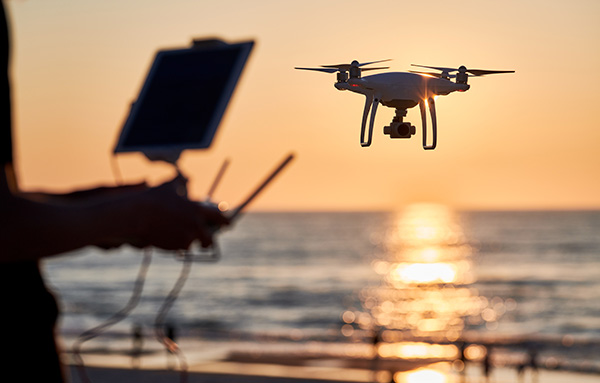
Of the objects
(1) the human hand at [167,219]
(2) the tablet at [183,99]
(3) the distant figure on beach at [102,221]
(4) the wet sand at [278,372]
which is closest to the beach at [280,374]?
(4) the wet sand at [278,372]

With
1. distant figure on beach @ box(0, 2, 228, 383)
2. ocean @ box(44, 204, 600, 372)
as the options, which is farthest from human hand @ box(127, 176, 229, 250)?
ocean @ box(44, 204, 600, 372)

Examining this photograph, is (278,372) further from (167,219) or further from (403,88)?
(403,88)

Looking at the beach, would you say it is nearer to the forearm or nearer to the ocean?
the ocean

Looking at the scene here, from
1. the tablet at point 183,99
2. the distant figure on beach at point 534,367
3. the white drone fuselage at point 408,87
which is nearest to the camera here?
the white drone fuselage at point 408,87

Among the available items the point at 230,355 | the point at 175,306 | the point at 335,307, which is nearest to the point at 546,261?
the point at 335,307

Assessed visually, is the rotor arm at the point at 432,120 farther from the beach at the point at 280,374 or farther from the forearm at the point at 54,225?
the beach at the point at 280,374

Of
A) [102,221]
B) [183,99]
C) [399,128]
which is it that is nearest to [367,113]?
[399,128]
